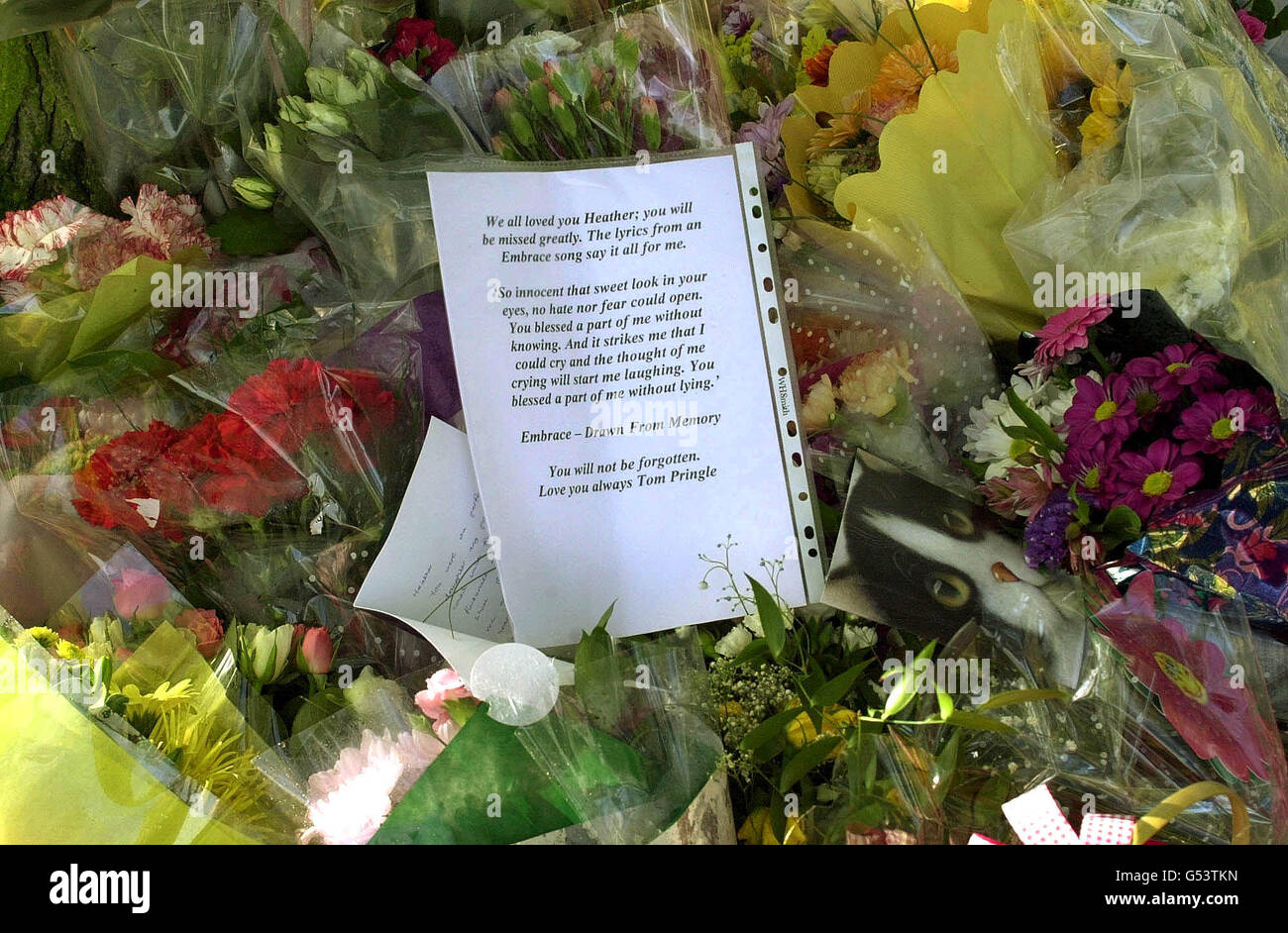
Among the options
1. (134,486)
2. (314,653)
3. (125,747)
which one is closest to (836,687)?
(314,653)

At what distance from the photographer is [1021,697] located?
86 cm

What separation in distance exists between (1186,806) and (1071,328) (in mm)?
464

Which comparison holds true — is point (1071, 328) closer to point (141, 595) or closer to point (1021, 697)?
point (1021, 697)

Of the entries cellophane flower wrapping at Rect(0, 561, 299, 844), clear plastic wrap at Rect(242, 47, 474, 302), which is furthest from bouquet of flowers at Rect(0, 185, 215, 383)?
cellophane flower wrapping at Rect(0, 561, 299, 844)

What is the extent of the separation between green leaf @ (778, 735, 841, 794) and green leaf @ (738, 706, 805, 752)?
0.10 ft

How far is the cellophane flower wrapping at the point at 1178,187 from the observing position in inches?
37.4

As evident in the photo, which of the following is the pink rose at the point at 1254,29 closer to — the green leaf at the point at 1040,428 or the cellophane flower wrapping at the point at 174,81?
the green leaf at the point at 1040,428

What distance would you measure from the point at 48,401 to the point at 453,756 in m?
0.62

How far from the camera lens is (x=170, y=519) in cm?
108

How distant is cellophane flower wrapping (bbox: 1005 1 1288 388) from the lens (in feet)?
3.11

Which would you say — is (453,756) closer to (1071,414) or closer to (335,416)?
(335,416)

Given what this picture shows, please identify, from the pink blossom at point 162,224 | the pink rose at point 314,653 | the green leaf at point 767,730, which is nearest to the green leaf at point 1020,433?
the green leaf at point 767,730
